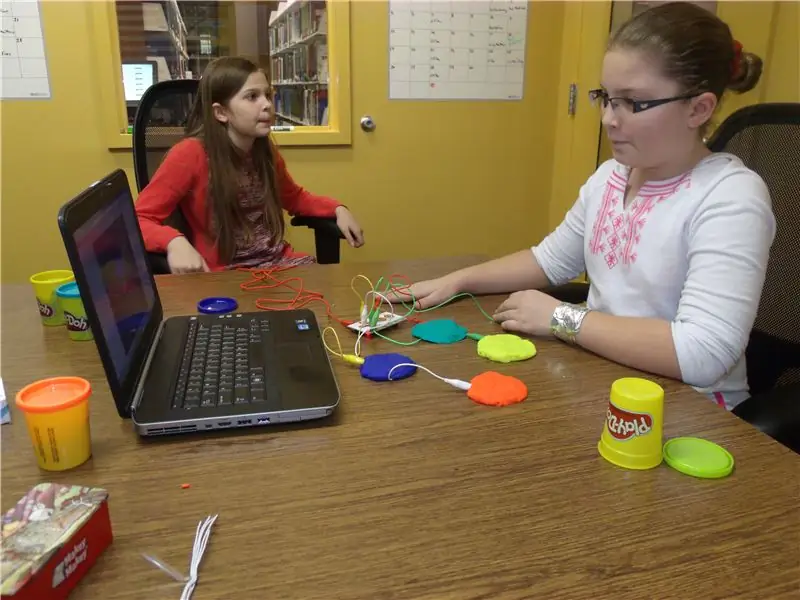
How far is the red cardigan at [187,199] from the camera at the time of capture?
1.68 m

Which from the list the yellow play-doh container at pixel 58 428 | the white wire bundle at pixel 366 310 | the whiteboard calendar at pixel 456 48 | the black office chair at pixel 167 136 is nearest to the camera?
the yellow play-doh container at pixel 58 428

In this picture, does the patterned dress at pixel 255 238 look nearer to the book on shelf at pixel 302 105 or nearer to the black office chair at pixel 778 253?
the book on shelf at pixel 302 105

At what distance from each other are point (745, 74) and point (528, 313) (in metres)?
0.52

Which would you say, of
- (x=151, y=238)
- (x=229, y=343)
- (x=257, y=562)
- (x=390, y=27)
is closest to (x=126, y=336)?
(x=229, y=343)

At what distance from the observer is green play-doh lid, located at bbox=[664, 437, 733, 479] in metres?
0.65

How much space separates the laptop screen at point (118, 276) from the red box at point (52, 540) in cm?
19

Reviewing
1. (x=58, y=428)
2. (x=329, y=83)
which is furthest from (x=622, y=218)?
(x=329, y=83)

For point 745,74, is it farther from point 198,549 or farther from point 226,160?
point 226,160

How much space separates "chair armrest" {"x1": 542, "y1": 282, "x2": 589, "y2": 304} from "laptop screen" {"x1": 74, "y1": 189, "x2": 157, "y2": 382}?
767 mm

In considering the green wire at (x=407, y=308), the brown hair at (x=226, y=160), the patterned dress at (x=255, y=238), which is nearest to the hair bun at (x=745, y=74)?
the green wire at (x=407, y=308)

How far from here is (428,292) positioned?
3.92 feet

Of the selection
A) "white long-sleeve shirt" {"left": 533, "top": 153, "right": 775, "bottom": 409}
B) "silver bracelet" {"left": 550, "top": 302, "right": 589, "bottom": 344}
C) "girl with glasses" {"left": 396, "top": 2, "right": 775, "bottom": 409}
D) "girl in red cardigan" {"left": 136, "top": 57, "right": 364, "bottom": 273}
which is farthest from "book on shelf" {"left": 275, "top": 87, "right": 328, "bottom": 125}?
"silver bracelet" {"left": 550, "top": 302, "right": 589, "bottom": 344}

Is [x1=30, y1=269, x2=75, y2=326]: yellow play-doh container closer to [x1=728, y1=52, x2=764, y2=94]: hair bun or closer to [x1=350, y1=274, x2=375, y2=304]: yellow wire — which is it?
[x1=350, y1=274, x2=375, y2=304]: yellow wire

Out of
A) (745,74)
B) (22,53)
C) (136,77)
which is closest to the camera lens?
(745,74)
